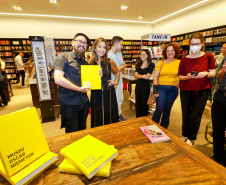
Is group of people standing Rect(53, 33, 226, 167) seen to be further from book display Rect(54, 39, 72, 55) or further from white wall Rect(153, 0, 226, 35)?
book display Rect(54, 39, 72, 55)

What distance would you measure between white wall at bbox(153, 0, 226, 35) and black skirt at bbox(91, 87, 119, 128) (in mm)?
7160

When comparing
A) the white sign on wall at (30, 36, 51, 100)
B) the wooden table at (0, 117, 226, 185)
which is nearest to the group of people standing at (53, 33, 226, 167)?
the wooden table at (0, 117, 226, 185)

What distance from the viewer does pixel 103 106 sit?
6.57ft

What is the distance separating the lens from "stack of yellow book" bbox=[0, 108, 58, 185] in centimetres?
56

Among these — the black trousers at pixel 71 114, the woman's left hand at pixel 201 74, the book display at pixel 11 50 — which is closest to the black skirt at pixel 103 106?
the black trousers at pixel 71 114

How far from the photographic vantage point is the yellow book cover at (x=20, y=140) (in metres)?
0.56

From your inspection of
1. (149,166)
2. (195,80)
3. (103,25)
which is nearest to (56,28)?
(103,25)

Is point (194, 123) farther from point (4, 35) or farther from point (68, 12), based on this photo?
point (4, 35)

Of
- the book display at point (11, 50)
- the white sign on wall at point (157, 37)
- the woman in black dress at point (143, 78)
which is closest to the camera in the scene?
the woman in black dress at point (143, 78)

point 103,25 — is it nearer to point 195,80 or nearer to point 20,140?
point 195,80

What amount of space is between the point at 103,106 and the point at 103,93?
202 mm

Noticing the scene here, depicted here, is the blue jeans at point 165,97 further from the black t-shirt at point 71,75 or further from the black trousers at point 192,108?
the black t-shirt at point 71,75

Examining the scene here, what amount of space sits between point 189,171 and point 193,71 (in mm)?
1441

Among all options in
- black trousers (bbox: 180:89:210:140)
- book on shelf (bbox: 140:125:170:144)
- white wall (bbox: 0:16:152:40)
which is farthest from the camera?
white wall (bbox: 0:16:152:40)
